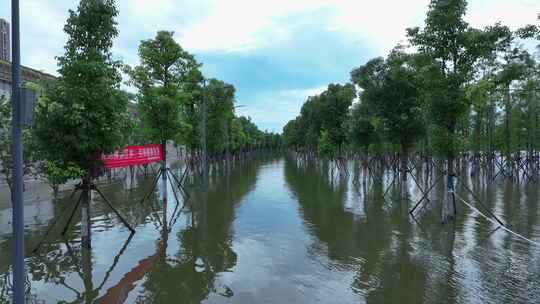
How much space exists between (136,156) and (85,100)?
10.6 metres

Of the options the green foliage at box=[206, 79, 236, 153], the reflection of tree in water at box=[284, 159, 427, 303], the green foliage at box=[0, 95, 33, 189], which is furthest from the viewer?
the green foliage at box=[206, 79, 236, 153]

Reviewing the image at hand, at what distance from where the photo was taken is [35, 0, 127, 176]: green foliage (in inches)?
501

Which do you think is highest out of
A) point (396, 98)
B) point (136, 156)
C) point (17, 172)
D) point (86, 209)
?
point (396, 98)

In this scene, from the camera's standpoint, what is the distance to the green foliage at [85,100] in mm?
12719

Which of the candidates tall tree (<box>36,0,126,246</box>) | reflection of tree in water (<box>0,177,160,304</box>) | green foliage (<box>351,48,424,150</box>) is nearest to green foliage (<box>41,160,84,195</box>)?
tall tree (<box>36,0,126,246</box>)

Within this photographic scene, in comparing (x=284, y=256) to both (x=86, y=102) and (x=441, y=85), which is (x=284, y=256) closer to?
(x=86, y=102)

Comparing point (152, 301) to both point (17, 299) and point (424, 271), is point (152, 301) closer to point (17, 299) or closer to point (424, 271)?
point (17, 299)

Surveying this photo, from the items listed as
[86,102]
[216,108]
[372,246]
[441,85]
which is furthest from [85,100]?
[216,108]

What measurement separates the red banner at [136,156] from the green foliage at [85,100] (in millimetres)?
8143

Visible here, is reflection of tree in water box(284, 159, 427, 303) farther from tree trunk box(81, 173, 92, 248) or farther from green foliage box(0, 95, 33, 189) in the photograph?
green foliage box(0, 95, 33, 189)

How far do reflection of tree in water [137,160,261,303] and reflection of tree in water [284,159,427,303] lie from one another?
11.4ft

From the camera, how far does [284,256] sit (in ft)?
42.3

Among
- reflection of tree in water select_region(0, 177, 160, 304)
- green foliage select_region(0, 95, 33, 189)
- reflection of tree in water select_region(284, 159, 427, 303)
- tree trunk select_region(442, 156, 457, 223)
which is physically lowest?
reflection of tree in water select_region(0, 177, 160, 304)

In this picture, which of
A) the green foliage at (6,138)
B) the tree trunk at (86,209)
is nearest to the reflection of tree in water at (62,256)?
the tree trunk at (86,209)
